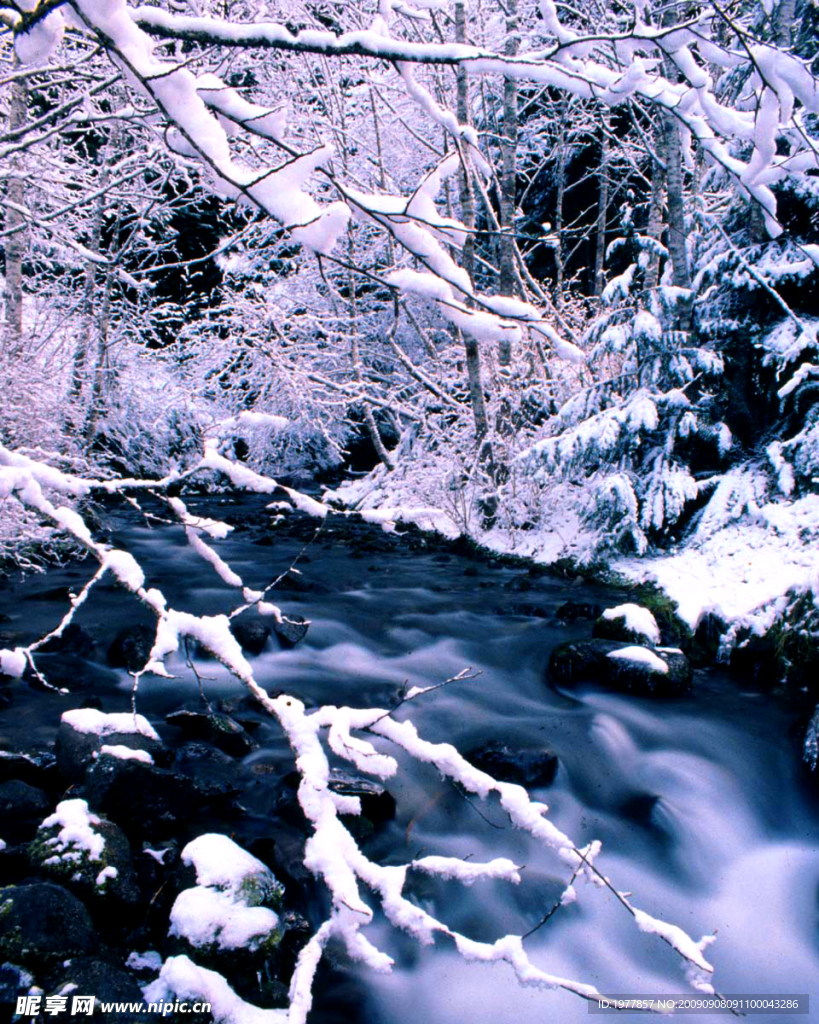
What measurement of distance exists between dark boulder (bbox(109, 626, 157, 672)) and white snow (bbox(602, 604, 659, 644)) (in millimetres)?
3324

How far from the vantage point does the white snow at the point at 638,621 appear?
4957 mm

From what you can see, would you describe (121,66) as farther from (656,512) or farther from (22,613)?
(656,512)

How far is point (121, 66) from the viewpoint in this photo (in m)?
1.23

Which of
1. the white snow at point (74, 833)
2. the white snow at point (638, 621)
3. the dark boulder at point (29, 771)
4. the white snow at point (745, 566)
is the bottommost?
the dark boulder at point (29, 771)

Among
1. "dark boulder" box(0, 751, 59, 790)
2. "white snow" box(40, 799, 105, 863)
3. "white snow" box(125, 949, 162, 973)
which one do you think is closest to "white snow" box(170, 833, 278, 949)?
"white snow" box(125, 949, 162, 973)

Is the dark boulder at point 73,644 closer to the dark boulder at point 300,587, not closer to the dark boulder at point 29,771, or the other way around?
the dark boulder at point 29,771

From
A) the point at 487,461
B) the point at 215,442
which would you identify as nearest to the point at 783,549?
the point at 487,461

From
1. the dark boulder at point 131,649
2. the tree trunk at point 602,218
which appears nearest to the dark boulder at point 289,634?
the dark boulder at point 131,649

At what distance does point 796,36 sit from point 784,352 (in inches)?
176

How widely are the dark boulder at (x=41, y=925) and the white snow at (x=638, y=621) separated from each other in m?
3.86

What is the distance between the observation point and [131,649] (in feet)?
15.2

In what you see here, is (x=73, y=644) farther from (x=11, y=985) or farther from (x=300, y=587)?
(x=11, y=985)

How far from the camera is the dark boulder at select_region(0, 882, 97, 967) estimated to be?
2021 mm

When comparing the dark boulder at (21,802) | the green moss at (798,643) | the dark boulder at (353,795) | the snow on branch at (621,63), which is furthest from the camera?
the green moss at (798,643)
